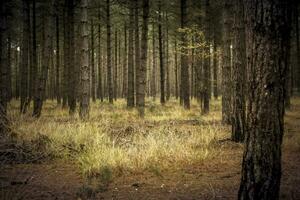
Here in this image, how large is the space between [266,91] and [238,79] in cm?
489

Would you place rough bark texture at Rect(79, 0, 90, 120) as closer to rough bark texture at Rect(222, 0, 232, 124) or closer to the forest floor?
the forest floor

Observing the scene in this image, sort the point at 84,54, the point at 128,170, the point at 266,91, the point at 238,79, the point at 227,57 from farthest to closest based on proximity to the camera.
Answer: the point at 84,54
the point at 227,57
the point at 238,79
the point at 128,170
the point at 266,91

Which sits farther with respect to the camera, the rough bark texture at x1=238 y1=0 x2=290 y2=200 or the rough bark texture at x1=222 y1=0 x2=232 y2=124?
the rough bark texture at x1=222 y1=0 x2=232 y2=124

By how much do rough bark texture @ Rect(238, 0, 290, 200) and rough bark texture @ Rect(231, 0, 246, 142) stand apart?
4.71 meters

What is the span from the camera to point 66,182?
5.66 metres

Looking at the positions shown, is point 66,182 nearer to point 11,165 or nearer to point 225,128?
point 11,165

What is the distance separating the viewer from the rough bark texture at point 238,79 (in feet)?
27.4

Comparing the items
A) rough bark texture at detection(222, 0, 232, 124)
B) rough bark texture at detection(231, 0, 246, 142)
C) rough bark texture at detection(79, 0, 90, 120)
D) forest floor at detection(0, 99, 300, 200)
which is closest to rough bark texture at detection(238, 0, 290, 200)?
forest floor at detection(0, 99, 300, 200)

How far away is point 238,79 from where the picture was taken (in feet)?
27.7

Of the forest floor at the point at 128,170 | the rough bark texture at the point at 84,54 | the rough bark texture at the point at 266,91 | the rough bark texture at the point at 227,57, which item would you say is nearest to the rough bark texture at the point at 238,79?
the forest floor at the point at 128,170

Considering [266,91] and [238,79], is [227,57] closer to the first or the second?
[238,79]

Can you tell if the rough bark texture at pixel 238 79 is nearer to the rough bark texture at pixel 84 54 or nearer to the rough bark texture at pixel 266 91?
the rough bark texture at pixel 266 91

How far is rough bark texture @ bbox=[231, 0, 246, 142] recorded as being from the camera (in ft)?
27.4

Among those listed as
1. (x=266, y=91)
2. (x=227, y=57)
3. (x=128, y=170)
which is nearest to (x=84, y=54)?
(x=227, y=57)
